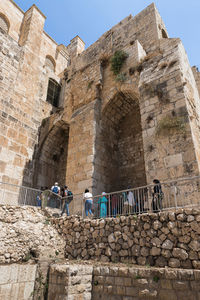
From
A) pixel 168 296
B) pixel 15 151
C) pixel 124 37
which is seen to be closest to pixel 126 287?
pixel 168 296

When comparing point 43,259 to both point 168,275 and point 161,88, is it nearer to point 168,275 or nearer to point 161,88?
point 168,275

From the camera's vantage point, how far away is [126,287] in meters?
4.41

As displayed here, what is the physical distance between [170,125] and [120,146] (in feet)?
13.3

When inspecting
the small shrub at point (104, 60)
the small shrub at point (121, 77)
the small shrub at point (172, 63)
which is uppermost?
the small shrub at point (104, 60)

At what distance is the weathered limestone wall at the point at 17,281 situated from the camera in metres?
4.74

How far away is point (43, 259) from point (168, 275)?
10.9ft

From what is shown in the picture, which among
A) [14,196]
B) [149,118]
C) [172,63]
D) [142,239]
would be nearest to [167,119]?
[149,118]

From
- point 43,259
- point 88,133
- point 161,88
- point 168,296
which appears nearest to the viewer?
point 168,296

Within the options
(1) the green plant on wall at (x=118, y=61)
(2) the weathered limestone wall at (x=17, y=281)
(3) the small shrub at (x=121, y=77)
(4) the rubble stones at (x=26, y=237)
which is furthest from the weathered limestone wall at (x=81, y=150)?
(2) the weathered limestone wall at (x=17, y=281)

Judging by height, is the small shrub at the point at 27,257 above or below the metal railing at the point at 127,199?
below

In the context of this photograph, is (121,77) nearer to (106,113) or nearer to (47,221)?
(106,113)

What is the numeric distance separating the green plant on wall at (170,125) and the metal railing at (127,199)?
5.64 ft

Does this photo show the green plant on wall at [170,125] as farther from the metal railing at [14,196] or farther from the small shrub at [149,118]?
the metal railing at [14,196]

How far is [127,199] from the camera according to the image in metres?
6.86
